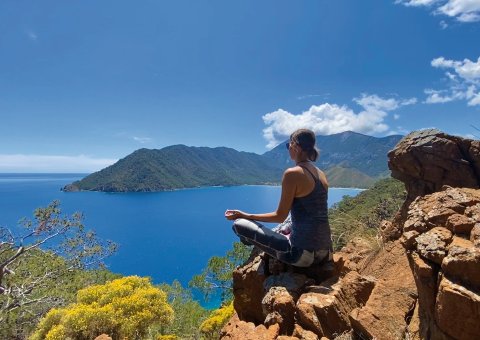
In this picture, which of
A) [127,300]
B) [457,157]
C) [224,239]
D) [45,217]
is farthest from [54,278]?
[224,239]

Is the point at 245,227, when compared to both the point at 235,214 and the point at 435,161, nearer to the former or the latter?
the point at 235,214

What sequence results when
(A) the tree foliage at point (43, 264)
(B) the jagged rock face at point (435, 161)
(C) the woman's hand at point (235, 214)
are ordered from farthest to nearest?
(A) the tree foliage at point (43, 264), (B) the jagged rock face at point (435, 161), (C) the woman's hand at point (235, 214)

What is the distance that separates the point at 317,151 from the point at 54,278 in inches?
816

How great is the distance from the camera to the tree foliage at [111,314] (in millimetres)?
6980

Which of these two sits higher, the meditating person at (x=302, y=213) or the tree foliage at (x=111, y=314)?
the meditating person at (x=302, y=213)

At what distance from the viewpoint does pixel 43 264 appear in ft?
67.5

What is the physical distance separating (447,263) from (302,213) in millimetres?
1781

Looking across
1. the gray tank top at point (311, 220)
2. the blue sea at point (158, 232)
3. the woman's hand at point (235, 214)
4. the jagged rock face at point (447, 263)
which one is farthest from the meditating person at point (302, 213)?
the blue sea at point (158, 232)

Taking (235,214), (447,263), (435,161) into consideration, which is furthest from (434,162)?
(447,263)

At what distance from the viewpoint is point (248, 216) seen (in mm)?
4531

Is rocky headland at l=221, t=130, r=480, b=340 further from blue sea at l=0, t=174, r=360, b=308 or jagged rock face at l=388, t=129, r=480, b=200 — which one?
blue sea at l=0, t=174, r=360, b=308

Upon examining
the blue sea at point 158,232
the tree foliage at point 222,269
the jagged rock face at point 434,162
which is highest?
the jagged rock face at point 434,162

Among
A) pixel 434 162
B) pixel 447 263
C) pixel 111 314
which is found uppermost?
pixel 434 162

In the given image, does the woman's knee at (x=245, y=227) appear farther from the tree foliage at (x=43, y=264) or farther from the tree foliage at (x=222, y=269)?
the tree foliage at (x=222, y=269)
